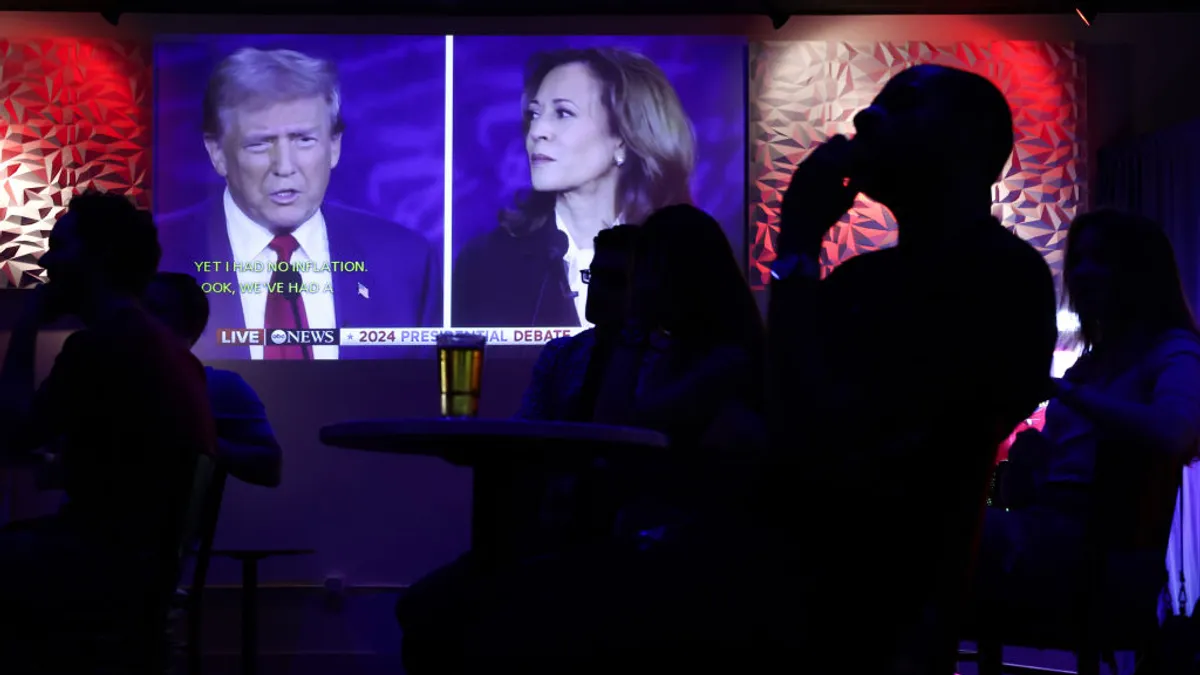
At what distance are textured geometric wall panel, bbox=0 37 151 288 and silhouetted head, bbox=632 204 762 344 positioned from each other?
11.8ft

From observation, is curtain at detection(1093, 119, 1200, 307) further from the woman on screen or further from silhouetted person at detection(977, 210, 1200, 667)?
silhouetted person at detection(977, 210, 1200, 667)

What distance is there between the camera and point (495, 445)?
1836 mm

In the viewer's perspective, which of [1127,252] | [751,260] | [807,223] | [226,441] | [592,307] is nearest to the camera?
[807,223]

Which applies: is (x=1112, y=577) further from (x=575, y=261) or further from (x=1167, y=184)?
(x=1167, y=184)

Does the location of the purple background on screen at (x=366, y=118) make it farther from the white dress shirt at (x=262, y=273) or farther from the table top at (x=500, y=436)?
the table top at (x=500, y=436)

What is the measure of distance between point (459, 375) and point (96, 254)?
921 millimetres

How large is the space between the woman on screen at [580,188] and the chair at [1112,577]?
324cm

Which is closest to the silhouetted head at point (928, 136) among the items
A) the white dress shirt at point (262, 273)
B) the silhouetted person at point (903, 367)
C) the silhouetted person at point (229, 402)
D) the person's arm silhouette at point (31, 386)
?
the silhouetted person at point (903, 367)

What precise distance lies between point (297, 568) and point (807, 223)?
429cm

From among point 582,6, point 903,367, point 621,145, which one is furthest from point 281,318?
point 903,367

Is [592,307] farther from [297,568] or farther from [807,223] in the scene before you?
[297,568]

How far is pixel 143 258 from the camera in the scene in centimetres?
251

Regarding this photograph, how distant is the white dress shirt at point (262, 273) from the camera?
5.04m

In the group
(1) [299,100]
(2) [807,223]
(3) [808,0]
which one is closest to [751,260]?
(3) [808,0]
